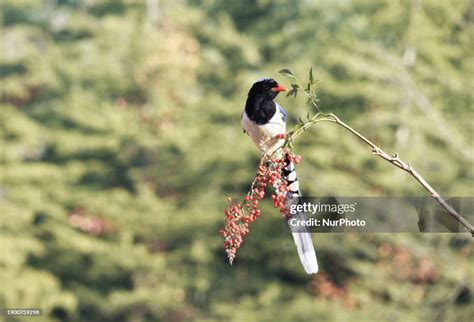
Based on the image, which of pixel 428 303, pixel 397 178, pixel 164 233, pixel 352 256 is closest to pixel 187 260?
pixel 164 233

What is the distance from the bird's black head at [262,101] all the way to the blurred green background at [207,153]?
7.37 m

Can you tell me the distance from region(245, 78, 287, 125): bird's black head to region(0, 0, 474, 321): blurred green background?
7.37 meters

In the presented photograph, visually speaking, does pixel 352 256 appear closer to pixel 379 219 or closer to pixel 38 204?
pixel 379 219

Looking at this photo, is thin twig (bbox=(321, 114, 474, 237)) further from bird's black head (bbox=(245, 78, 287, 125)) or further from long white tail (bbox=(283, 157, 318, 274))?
bird's black head (bbox=(245, 78, 287, 125))

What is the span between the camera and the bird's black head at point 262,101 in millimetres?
3123

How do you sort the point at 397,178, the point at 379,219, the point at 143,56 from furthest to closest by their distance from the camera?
the point at 143,56 → the point at 397,178 → the point at 379,219

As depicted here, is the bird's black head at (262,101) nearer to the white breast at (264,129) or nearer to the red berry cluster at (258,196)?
the white breast at (264,129)

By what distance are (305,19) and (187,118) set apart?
8.83 feet

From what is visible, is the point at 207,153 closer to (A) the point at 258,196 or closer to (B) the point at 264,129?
(B) the point at 264,129

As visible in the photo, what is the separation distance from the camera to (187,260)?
50.5 feet

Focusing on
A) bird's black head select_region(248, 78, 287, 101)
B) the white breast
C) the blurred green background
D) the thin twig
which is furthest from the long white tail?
the blurred green background

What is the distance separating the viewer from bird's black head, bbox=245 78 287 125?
3123mm

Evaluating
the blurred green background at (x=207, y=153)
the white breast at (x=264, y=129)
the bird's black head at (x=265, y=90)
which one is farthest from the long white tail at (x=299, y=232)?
the blurred green background at (x=207, y=153)

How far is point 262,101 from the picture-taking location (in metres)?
3.18
